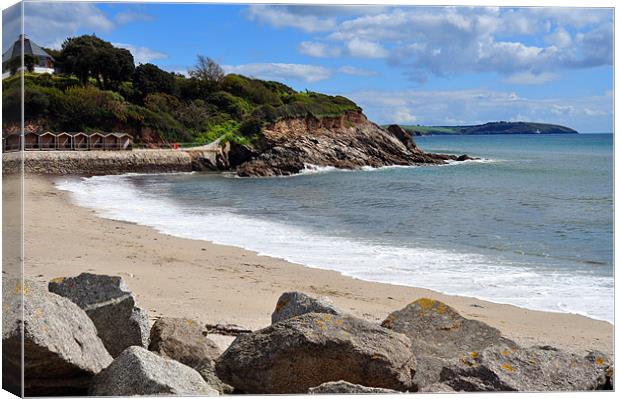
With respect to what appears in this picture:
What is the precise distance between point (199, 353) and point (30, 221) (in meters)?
4.94

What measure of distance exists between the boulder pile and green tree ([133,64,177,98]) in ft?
10.6

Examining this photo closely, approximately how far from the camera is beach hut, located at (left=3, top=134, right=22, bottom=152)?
4.21 m

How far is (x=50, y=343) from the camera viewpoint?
3.50 meters

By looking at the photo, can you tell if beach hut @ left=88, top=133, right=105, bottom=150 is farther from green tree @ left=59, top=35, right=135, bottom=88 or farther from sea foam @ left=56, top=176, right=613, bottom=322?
sea foam @ left=56, top=176, right=613, bottom=322

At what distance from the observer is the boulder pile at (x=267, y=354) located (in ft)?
11.8

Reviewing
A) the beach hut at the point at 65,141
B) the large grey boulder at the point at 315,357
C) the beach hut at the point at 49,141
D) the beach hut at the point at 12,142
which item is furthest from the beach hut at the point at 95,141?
the large grey boulder at the point at 315,357

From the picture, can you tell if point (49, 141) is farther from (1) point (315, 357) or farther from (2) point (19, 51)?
(1) point (315, 357)

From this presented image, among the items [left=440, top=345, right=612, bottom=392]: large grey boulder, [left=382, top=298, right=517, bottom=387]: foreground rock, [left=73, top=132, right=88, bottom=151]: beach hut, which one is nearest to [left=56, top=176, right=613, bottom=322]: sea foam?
[left=440, top=345, right=612, bottom=392]: large grey boulder

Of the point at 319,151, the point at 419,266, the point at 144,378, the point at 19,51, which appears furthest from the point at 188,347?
the point at 319,151

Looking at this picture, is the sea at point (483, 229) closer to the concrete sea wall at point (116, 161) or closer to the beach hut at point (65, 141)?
the beach hut at point (65, 141)

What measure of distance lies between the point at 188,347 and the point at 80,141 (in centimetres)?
1174

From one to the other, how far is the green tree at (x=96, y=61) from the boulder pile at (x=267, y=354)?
3100 mm

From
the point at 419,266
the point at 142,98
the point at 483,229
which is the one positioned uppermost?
the point at 142,98

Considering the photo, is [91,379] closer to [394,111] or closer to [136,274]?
[394,111]
